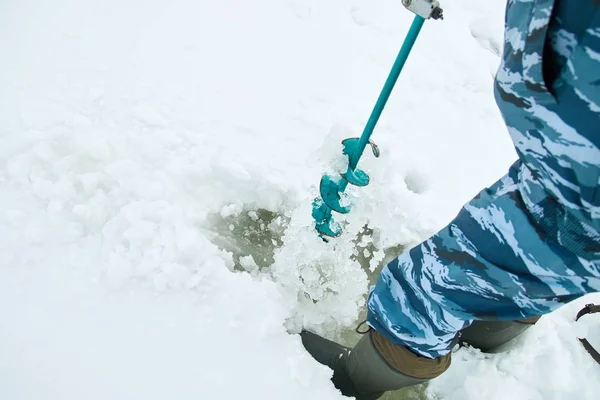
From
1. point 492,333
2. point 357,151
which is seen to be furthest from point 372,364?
point 357,151

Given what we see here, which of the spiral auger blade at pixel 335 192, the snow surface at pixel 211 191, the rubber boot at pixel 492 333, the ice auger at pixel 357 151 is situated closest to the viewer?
the ice auger at pixel 357 151

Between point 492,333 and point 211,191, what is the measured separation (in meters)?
1.09

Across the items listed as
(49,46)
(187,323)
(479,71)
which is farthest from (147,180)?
(479,71)

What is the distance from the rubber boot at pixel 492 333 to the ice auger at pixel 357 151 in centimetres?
57

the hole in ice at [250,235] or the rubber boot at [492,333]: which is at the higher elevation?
the rubber boot at [492,333]

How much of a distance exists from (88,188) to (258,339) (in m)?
0.72

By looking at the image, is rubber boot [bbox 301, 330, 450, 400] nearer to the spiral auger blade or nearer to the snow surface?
the snow surface

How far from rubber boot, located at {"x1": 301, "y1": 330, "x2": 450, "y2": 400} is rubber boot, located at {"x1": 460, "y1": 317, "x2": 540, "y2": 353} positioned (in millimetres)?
278

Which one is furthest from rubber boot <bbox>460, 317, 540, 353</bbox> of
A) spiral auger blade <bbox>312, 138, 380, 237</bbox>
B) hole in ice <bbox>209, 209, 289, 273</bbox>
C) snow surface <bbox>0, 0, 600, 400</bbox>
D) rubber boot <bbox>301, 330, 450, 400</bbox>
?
hole in ice <bbox>209, 209, 289, 273</bbox>

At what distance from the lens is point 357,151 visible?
1334 millimetres

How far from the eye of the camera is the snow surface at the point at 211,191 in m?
1.21

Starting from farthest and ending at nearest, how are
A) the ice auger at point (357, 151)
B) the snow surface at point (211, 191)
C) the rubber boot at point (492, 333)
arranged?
the rubber boot at point (492, 333), the snow surface at point (211, 191), the ice auger at point (357, 151)

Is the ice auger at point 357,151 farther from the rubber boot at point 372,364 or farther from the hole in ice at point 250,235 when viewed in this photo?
the rubber boot at point 372,364

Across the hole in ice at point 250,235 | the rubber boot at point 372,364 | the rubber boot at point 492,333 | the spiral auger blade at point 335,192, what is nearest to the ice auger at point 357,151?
the spiral auger blade at point 335,192
